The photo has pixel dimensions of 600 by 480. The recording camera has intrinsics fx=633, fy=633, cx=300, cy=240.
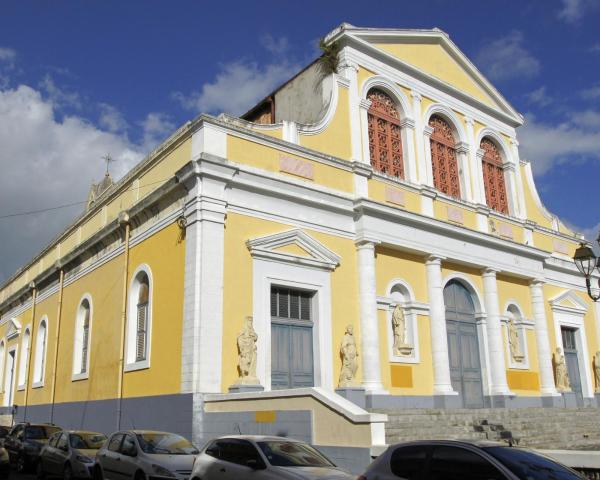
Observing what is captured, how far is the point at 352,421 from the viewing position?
37.0 feet

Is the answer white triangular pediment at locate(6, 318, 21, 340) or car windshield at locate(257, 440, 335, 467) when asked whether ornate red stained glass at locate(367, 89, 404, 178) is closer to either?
car windshield at locate(257, 440, 335, 467)

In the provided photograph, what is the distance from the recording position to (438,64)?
24.0m

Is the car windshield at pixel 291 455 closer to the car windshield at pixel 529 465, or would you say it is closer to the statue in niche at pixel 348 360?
the car windshield at pixel 529 465

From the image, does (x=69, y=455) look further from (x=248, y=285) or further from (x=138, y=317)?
(x=248, y=285)

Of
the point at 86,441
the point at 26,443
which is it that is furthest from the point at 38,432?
the point at 86,441

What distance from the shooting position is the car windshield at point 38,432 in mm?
16125

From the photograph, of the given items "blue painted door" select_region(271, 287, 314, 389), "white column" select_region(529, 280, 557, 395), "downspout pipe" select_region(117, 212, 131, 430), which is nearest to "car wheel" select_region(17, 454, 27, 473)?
"downspout pipe" select_region(117, 212, 131, 430)

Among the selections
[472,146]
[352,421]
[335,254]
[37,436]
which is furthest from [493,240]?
[37,436]

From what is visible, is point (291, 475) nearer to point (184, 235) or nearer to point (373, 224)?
point (184, 235)

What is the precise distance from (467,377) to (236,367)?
→ 30.6 feet

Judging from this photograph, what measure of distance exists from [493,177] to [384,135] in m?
6.22

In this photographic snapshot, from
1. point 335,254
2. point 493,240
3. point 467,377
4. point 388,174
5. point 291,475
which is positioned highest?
point 388,174

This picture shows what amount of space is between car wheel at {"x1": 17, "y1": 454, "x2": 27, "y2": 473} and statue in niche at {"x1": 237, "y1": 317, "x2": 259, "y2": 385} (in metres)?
6.00

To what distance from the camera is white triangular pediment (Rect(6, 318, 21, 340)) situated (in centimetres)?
2972
